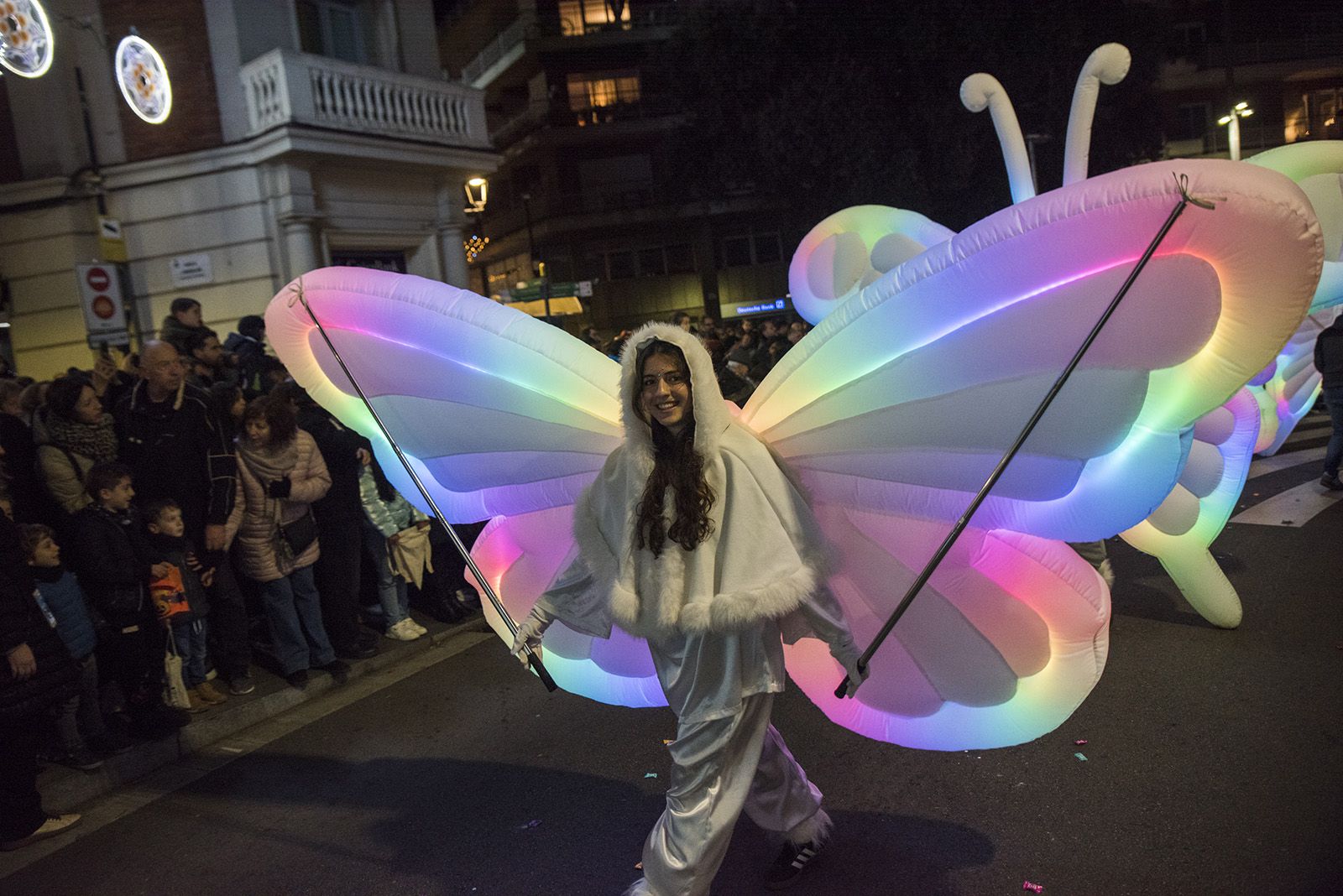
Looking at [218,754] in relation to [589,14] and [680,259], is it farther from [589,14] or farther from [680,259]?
[589,14]

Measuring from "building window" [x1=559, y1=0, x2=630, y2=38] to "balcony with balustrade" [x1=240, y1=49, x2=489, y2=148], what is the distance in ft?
74.1

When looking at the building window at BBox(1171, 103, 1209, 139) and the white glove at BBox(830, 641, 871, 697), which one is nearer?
the white glove at BBox(830, 641, 871, 697)

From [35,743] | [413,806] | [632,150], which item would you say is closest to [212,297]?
[35,743]

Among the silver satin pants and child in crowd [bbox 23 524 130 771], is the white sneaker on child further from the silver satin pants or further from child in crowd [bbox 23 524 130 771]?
the silver satin pants

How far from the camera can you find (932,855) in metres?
3.36

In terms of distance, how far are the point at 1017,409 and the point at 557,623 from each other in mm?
1871

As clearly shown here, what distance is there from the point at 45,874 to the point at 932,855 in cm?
374

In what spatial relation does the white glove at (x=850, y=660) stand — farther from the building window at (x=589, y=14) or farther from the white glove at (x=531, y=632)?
the building window at (x=589, y=14)

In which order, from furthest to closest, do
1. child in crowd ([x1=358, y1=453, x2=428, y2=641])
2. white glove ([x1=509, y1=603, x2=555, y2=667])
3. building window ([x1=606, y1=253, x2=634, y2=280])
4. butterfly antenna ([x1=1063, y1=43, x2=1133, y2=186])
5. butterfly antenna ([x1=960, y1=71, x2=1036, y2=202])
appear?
building window ([x1=606, y1=253, x2=634, y2=280]) → child in crowd ([x1=358, y1=453, x2=428, y2=641]) → butterfly antenna ([x1=960, y1=71, x2=1036, y2=202]) → butterfly antenna ([x1=1063, y1=43, x2=1133, y2=186]) → white glove ([x1=509, y1=603, x2=555, y2=667])

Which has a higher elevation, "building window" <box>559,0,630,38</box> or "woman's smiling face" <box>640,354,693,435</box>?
"building window" <box>559,0,630,38</box>

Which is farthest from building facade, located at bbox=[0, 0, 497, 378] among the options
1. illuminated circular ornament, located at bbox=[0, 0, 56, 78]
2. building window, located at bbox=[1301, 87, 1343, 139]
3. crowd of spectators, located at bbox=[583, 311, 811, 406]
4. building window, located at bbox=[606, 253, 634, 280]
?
building window, located at bbox=[1301, 87, 1343, 139]

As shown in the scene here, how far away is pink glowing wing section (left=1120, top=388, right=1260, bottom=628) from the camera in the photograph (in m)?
5.04

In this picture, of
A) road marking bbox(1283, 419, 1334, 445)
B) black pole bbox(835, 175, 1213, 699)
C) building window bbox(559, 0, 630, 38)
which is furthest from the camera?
building window bbox(559, 0, 630, 38)

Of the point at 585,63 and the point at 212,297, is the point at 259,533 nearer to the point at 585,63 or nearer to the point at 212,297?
the point at 212,297
